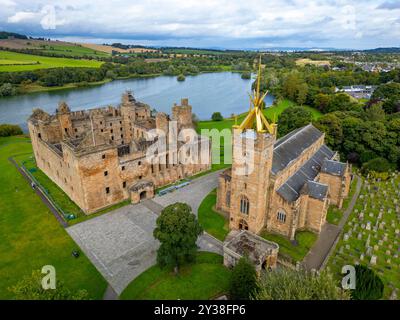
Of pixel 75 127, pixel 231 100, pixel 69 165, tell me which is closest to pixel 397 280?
pixel 69 165

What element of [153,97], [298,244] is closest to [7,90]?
[153,97]

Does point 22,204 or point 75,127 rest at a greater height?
point 75,127

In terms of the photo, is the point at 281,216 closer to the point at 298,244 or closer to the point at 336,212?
the point at 298,244

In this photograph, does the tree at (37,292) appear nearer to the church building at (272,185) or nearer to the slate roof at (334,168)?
the church building at (272,185)

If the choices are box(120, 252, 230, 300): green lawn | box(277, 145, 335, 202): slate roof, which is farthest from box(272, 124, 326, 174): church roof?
box(120, 252, 230, 300): green lawn

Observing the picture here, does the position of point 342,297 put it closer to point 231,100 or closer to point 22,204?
point 22,204
